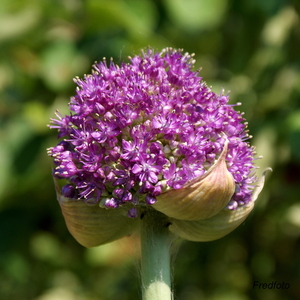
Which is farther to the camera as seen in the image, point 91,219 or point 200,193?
point 91,219

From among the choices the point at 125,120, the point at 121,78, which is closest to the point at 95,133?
the point at 125,120

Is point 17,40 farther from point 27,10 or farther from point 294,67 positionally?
point 294,67

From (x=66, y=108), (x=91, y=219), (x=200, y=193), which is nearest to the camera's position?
(x=200, y=193)

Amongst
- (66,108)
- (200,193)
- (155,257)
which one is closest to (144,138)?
(200,193)

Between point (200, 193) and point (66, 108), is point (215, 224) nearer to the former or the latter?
point (200, 193)

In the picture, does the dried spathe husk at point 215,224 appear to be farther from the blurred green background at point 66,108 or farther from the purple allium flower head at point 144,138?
the blurred green background at point 66,108

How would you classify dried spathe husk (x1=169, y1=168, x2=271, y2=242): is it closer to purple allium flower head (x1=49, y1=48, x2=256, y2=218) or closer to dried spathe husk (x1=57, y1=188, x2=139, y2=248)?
purple allium flower head (x1=49, y1=48, x2=256, y2=218)
